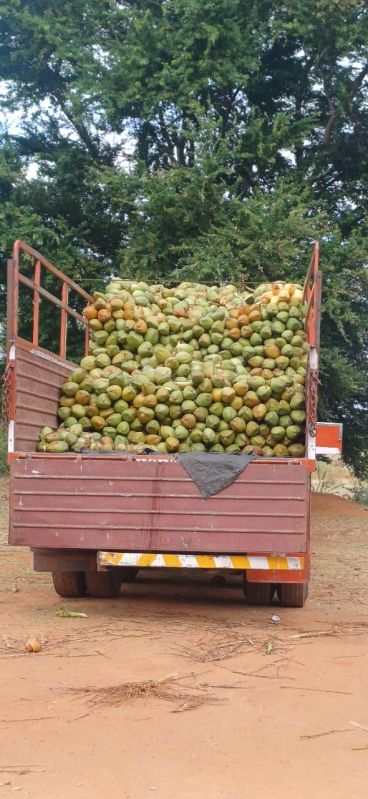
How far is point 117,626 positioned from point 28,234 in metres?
9.00

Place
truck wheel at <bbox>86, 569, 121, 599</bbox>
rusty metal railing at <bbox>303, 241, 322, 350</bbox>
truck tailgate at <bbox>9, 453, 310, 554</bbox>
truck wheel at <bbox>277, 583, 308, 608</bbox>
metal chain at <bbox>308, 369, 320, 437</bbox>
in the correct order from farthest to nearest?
truck wheel at <bbox>86, 569, 121, 599</bbox>
truck wheel at <bbox>277, 583, 308, 608</bbox>
rusty metal railing at <bbox>303, 241, 322, 350</bbox>
metal chain at <bbox>308, 369, 320, 437</bbox>
truck tailgate at <bbox>9, 453, 310, 554</bbox>

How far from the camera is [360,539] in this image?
1238cm

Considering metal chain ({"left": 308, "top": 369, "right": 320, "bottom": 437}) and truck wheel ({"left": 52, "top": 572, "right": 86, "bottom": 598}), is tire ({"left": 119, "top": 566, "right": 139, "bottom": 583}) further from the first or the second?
metal chain ({"left": 308, "top": 369, "right": 320, "bottom": 437})

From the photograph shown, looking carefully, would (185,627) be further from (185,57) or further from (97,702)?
(185,57)

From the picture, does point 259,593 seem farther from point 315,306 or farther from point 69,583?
point 315,306

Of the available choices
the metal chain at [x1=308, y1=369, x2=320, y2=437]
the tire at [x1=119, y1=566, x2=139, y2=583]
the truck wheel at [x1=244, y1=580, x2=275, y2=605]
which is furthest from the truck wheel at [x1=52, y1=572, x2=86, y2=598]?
the metal chain at [x1=308, y1=369, x2=320, y2=437]

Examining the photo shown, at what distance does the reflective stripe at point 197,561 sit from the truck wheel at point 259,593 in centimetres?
82

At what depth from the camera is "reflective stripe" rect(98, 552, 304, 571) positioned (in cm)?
597

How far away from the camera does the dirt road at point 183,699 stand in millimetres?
3301

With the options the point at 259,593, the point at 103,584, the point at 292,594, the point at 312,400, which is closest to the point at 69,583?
the point at 103,584

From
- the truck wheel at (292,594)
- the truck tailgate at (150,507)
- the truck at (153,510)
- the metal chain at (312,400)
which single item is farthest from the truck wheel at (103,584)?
the metal chain at (312,400)

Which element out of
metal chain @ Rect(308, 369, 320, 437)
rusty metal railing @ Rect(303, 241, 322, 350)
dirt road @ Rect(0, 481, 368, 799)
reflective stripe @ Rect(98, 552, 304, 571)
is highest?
rusty metal railing @ Rect(303, 241, 322, 350)

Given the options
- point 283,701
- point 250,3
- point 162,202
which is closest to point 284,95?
point 250,3

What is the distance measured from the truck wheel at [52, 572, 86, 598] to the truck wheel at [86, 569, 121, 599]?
0.06m
